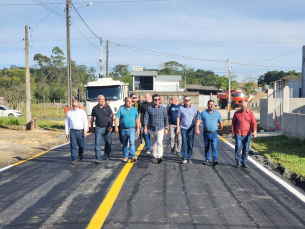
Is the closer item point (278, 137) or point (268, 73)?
point (278, 137)

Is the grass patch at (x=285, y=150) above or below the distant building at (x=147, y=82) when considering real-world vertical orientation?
below

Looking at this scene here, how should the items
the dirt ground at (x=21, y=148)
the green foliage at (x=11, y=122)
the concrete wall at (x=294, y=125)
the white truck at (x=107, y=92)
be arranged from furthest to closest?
1. the green foliage at (x=11, y=122)
2. the white truck at (x=107, y=92)
3. the concrete wall at (x=294, y=125)
4. the dirt ground at (x=21, y=148)

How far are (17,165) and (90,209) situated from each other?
545cm

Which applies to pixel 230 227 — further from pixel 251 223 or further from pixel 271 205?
pixel 271 205

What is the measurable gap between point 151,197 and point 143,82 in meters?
62.3

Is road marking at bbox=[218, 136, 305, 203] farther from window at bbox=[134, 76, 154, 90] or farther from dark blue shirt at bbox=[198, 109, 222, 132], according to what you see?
window at bbox=[134, 76, 154, 90]

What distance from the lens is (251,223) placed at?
17.7 feet

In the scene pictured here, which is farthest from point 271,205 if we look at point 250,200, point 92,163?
point 92,163

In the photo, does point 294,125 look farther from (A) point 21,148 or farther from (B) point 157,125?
(A) point 21,148

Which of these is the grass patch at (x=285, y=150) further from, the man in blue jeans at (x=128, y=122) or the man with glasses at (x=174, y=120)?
the man in blue jeans at (x=128, y=122)

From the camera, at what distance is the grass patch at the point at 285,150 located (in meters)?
10.4

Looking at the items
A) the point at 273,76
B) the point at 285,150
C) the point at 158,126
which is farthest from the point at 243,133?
the point at 273,76

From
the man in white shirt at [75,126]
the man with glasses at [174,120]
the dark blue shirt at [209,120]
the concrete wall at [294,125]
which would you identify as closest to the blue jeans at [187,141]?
the dark blue shirt at [209,120]

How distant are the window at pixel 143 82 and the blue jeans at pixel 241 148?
58682 millimetres
